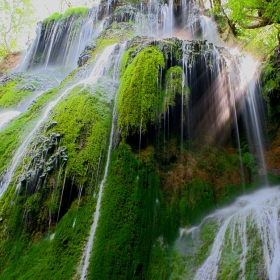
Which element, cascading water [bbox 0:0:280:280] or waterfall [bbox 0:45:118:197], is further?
waterfall [bbox 0:45:118:197]

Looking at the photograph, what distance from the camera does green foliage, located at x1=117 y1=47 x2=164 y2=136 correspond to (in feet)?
22.1

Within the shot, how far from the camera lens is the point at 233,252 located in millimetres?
4805

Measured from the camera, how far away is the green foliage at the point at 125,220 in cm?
496

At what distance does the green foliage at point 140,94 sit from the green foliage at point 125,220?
2.49ft

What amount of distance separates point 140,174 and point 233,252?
2600 mm

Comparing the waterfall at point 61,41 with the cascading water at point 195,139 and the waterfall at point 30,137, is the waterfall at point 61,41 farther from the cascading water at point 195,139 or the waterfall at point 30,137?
the waterfall at point 30,137

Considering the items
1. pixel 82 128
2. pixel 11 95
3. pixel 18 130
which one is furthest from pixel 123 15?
pixel 82 128

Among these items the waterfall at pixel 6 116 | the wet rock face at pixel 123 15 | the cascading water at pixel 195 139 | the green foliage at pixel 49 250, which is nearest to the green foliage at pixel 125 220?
the cascading water at pixel 195 139

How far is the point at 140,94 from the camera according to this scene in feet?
23.3

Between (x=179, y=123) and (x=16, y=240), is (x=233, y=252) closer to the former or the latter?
(x=179, y=123)

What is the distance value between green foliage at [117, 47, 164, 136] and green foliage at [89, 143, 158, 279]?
0.76m

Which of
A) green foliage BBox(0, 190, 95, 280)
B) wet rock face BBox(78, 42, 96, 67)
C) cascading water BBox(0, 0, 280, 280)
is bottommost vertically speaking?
green foliage BBox(0, 190, 95, 280)

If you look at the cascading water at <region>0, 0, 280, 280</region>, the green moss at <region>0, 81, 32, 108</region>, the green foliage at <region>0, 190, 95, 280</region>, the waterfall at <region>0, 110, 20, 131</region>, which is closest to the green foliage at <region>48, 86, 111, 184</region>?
the cascading water at <region>0, 0, 280, 280</region>

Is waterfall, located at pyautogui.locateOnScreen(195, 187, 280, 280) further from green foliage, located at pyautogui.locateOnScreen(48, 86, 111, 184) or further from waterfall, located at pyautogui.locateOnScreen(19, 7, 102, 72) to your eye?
waterfall, located at pyautogui.locateOnScreen(19, 7, 102, 72)
